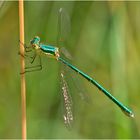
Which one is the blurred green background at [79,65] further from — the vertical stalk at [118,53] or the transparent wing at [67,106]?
the transparent wing at [67,106]

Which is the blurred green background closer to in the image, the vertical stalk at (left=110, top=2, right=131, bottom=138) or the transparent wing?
the vertical stalk at (left=110, top=2, right=131, bottom=138)

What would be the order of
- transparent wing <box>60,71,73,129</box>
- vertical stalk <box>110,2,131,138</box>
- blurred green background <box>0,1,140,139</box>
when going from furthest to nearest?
blurred green background <box>0,1,140,139</box> → vertical stalk <box>110,2,131,138</box> → transparent wing <box>60,71,73,129</box>

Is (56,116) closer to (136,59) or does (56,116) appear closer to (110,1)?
(136,59)

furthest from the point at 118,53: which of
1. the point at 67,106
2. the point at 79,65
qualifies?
the point at 67,106

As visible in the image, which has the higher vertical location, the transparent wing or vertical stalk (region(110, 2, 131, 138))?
vertical stalk (region(110, 2, 131, 138))

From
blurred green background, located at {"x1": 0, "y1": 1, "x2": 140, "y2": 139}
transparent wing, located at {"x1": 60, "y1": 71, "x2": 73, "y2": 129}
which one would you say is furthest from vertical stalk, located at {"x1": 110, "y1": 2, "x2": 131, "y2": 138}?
transparent wing, located at {"x1": 60, "y1": 71, "x2": 73, "y2": 129}

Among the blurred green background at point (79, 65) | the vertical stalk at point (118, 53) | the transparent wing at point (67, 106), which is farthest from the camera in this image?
the blurred green background at point (79, 65)

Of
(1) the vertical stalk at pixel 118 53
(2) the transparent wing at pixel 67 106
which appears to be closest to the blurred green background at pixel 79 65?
(1) the vertical stalk at pixel 118 53

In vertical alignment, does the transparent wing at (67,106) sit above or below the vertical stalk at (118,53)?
below

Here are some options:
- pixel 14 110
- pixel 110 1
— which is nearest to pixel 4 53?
pixel 14 110
